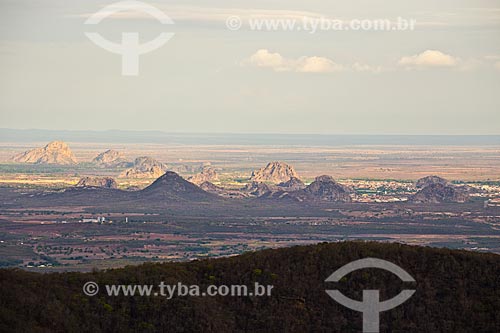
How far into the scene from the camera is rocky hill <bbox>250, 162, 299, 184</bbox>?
7633 inches

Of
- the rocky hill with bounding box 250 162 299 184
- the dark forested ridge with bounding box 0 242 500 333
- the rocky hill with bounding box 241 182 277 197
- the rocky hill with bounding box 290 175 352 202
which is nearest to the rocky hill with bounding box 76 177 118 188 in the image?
the rocky hill with bounding box 241 182 277 197

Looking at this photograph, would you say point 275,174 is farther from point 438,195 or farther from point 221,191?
point 438,195

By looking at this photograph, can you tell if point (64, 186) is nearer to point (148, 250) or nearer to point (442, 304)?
point (148, 250)

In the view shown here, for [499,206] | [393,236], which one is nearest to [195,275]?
[393,236]

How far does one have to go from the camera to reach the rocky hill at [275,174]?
194 m

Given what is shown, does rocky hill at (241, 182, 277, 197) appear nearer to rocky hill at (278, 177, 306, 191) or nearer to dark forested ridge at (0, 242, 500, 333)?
rocky hill at (278, 177, 306, 191)

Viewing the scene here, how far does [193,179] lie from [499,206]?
58095 millimetres

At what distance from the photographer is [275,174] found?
196 meters

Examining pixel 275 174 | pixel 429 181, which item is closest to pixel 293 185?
pixel 275 174

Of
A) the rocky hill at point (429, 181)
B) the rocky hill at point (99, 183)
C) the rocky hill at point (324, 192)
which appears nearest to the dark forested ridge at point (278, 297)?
the rocky hill at point (324, 192)

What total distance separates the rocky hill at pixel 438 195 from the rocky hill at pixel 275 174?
31.0 metres

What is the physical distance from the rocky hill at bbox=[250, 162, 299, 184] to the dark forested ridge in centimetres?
14525

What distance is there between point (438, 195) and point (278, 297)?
124m

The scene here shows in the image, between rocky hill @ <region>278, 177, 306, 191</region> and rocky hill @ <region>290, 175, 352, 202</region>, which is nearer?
rocky hill @ <region>290, 175, 352, 202</region>
